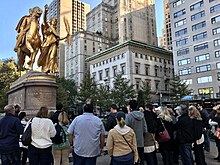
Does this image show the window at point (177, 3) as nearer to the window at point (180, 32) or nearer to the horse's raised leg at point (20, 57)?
the window at point (180, 32)

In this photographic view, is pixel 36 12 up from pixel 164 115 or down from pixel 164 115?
up

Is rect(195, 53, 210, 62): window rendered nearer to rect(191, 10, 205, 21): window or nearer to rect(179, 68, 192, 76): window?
rect(179, 68, 192, 76): window

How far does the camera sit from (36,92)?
11516 mm

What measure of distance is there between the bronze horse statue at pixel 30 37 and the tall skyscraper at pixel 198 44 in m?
43.7

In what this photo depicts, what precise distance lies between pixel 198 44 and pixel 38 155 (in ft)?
182

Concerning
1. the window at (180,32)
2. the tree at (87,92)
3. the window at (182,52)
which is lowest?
the tree at (87,92)

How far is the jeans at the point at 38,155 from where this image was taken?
499cm

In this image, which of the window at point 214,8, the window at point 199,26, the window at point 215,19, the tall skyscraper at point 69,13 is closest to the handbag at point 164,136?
the window at point 215,19

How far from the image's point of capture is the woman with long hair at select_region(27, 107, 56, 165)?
16.2 feet

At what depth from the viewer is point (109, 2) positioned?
96.0 metres

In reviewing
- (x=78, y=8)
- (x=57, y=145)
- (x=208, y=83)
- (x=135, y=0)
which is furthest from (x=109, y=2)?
(x=57, y=145)

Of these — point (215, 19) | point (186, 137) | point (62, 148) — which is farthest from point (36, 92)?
point (215, 19)

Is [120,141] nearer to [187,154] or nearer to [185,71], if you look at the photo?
[187,154]

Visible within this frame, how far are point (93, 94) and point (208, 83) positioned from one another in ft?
92.8
